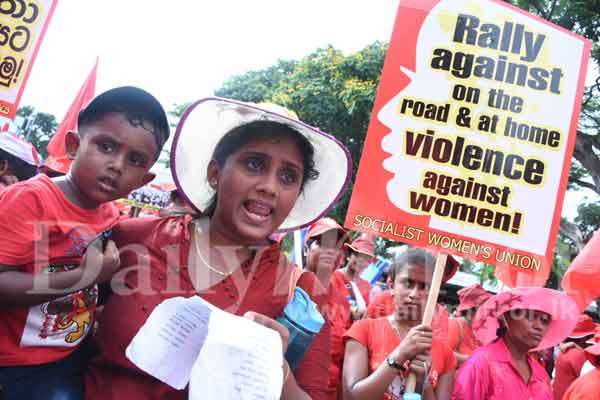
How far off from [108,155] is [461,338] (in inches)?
168

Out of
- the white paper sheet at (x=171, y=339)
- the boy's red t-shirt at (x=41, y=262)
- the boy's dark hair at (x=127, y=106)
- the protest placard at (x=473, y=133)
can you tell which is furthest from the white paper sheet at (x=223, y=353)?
the protest placard at (x=473, y=133)

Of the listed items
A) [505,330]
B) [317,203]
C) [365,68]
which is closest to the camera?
[317,203]

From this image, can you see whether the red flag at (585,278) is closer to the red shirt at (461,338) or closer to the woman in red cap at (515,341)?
the woman in red cap at (515,341)

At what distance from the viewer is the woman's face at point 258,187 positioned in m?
1.56

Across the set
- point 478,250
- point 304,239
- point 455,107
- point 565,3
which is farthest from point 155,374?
point 565,3

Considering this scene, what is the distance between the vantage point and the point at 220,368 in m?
1.17

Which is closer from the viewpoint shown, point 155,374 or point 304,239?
point 155,374

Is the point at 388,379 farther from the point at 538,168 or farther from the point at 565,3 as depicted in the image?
the point at 565,3

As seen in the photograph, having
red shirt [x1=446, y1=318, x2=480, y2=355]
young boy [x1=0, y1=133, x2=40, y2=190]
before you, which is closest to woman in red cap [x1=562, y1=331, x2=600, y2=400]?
red shirt [x1=446, y1=318, x2=480, y2=355]

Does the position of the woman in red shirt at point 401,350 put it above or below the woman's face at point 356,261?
below

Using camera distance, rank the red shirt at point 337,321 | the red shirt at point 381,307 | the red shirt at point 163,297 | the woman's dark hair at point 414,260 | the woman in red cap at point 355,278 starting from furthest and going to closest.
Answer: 1. the woman in red cap at point 355,278
2. the red shirt at point 381,307
3. the red shirt at point 337,321
4. the woman's dark hair at point 414,260
5. the red shirt at point 163,297

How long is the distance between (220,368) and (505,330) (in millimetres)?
2934

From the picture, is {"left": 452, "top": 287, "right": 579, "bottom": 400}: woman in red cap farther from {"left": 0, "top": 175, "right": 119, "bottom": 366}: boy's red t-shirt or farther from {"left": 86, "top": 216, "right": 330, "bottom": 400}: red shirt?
{"left": 0, "top": 175, "right": 119, "bottom": 366}: boy's red t-shirt

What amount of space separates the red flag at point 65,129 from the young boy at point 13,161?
48.1 inches
